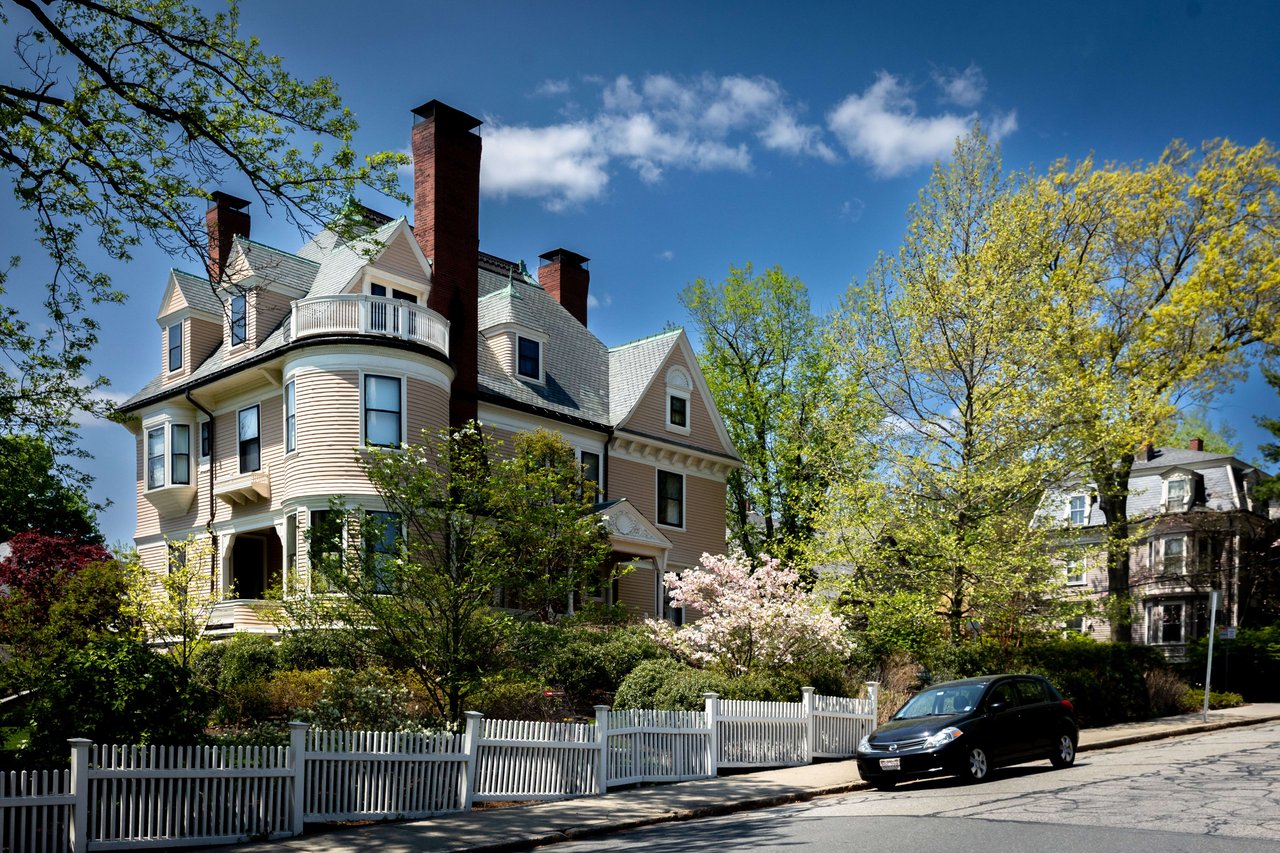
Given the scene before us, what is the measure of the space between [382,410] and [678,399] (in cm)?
1182

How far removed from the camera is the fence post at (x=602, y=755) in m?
14.9

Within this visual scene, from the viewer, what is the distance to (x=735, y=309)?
40.8 metres

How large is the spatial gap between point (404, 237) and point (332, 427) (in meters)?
5.30

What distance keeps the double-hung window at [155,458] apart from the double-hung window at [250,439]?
324 centimetres

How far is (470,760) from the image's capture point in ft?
44.3

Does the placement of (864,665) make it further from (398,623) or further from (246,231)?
(246,231)

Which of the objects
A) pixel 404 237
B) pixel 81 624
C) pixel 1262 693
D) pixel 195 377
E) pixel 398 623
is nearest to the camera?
pixel 398 623

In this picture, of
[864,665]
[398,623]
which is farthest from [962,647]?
[398,623]

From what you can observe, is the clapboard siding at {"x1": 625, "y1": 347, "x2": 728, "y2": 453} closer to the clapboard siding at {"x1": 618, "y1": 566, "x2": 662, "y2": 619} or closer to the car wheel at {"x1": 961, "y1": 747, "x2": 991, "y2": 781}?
the clapboard siding at {"x1": 618, "y1": 566, "x2": 662, "y2": 619}

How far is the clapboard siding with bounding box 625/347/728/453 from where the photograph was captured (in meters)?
33.5

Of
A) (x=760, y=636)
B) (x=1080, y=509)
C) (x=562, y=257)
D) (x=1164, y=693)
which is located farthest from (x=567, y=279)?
(x=1080, y=509)

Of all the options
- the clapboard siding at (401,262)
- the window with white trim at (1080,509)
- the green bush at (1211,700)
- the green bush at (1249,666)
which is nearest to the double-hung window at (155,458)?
the clapboard siding at (401,262)

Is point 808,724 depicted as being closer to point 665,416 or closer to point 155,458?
point 665,416

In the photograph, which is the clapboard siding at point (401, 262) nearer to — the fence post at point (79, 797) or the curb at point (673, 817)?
the curb at point (673, 817)
